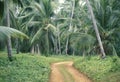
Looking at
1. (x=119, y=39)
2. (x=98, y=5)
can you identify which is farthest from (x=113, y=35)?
(x=98, y=5)

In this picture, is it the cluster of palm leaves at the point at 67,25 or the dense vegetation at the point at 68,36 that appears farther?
the cluster of palm leaves at the point at 67,25

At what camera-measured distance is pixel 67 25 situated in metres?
46.5

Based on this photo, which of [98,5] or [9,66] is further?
[98,5]

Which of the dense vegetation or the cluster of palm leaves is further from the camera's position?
the cluster of palm leaves

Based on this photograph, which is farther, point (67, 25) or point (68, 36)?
point (67, 25)

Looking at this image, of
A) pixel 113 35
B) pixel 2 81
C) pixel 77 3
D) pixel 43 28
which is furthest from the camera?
pixel 77 3

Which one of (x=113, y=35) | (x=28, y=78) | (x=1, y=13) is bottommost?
(x=28, y=78)

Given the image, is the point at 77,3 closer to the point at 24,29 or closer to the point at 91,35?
the point at 24,29

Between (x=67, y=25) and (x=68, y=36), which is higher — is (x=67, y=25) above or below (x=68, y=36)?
above

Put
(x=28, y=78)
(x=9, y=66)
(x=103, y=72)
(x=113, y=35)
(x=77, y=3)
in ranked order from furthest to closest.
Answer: (x=77, y=3)
(x=113, y=35)
(x=9, y=66)
(x=103, y=72)
(x=28, y=78)

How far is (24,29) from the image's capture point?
36000 millimetres

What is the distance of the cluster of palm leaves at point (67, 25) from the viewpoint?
2583 centimetres

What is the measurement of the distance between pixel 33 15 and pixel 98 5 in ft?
39.6

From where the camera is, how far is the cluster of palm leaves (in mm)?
25828
